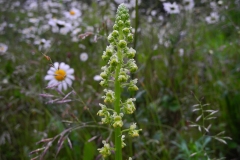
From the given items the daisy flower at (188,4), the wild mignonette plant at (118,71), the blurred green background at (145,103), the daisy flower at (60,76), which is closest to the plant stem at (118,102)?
the wild mignonette plant at (118,71)

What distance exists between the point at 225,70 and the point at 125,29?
2.23 m

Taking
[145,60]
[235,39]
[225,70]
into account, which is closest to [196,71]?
[225,70]

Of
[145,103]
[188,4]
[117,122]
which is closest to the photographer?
[117,122]

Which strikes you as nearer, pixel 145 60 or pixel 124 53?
pixel 124 53

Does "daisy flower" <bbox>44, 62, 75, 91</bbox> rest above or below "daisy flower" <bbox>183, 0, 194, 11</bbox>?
below

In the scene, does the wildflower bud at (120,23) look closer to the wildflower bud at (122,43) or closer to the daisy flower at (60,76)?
the wildflower bud at (122,43)

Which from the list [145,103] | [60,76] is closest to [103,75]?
[60,76]

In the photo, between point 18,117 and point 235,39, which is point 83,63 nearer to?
point 18,117

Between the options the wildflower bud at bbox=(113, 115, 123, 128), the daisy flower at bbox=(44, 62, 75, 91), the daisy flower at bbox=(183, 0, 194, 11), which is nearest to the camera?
the wildflower bud at bbox=(113, 115, 123, 128)

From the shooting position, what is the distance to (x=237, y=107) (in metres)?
2.82

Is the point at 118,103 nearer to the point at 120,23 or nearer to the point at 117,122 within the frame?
the point at 117,122

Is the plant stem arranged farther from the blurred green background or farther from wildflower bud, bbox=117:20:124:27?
the blurred green background

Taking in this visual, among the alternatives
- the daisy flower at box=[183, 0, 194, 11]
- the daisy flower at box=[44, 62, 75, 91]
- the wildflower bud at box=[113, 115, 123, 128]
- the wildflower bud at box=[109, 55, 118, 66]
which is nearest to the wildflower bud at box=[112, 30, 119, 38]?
the wildflower bud at box=[109, 55, 118, 66]

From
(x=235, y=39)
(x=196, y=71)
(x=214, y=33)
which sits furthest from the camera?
(x=214, y=33)
